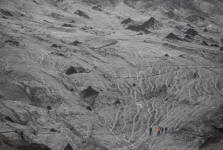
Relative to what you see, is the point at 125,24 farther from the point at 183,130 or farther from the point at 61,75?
the point at 183,130

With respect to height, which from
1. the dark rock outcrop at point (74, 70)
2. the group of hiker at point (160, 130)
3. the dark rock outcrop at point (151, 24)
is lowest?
the group of hiker at point (160, 130)

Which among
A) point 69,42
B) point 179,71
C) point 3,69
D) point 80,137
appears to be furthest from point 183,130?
point 69,42

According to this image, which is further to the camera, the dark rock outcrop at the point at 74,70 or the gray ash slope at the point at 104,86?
the dark rock outcrop at the point at 74,70

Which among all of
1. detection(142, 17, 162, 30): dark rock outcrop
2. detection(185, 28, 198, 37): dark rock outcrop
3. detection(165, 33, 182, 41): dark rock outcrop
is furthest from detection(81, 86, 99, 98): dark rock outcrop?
detection(142, 17, 162, 30): dark rock outcrop

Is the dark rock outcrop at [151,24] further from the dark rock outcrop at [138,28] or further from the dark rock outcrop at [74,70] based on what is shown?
the dark rock outcrop at [74,70]

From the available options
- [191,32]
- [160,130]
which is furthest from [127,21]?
[160,130]

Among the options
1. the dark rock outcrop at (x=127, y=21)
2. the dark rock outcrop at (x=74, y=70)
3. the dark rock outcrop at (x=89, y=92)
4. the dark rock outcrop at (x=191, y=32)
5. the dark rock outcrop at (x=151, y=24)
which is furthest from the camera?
the dark rock outcrop at (x=127, y=21)

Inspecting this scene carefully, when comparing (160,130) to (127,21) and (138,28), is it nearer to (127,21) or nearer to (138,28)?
(138,28)

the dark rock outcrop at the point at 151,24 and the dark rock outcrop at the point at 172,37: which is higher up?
the dark rock outcrop at the point at 151,24

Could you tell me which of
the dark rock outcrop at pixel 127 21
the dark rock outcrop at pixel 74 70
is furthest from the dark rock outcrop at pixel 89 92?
the dark rock outcrop at pixel 127 21
